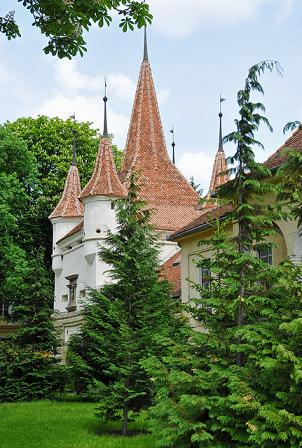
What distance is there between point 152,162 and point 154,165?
Result: 23 centimetres

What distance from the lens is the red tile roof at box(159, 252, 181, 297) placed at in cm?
2831

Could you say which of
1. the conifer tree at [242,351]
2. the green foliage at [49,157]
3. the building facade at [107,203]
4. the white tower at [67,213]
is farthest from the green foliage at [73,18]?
the green foliage at [49,157]

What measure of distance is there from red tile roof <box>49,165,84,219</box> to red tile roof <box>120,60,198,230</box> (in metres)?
4.73

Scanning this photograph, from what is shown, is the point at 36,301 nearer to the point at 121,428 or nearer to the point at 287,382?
the point at 121,428

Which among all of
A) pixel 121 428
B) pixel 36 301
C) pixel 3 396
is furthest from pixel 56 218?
pixel 121 428

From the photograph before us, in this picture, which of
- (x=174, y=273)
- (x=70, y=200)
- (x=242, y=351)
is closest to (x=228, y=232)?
(x=174, y=273)

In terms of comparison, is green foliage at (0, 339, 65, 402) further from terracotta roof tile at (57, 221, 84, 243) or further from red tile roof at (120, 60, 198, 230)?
terracotta roof tile at (57, 221, 84, 243)

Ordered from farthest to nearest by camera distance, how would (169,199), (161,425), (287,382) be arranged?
(169,199) → (161,425) → (287,382)

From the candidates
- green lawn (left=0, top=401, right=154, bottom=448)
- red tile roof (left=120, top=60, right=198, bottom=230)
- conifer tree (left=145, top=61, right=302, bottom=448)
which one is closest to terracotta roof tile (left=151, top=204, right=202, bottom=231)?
red tile roof (left=120, top=60, right=198, bottom=230)

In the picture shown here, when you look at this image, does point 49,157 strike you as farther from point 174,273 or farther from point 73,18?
point 73,18

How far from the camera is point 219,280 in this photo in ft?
38.8

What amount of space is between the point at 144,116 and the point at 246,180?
30.3 metres

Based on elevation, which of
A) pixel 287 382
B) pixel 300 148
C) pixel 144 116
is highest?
pixel 144 116

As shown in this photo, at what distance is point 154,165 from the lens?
39594mm
